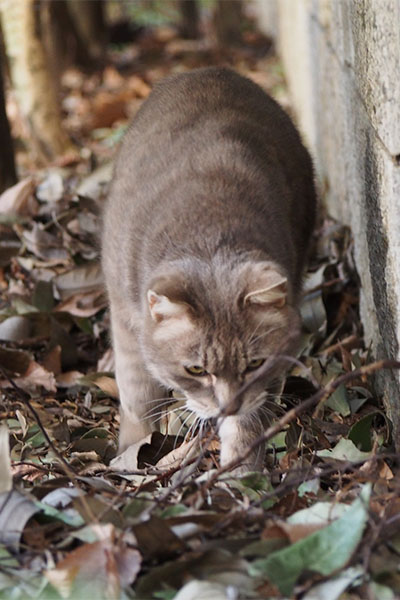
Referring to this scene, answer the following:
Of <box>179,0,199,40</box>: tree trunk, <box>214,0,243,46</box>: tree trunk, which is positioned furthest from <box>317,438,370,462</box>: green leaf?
<box>179,0,199,40</box>: tree trunk

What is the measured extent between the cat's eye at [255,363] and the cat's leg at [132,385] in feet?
2.30

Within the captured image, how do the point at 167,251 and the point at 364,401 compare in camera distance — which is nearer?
the point at 167,251

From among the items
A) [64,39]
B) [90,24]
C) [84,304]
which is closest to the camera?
[84,304]

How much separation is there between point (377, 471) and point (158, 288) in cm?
85

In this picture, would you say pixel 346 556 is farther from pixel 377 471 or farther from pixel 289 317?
pixel 289 317

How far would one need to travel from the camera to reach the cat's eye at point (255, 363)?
9.82ft

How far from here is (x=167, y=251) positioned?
3.23m

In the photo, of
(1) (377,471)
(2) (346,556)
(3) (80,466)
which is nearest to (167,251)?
(3) (80,466)

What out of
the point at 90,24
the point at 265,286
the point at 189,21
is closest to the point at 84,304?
the point at 265,286

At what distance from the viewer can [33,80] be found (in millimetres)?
7102

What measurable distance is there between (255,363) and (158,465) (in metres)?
0.56

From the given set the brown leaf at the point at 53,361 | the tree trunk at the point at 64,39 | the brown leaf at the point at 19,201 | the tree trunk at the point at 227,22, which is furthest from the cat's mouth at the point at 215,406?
the tree trunk at the point at 227,22

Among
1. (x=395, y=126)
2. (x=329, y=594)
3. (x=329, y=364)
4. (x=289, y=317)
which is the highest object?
(x=395, y=126)

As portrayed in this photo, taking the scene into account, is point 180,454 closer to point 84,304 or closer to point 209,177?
point 209,177
